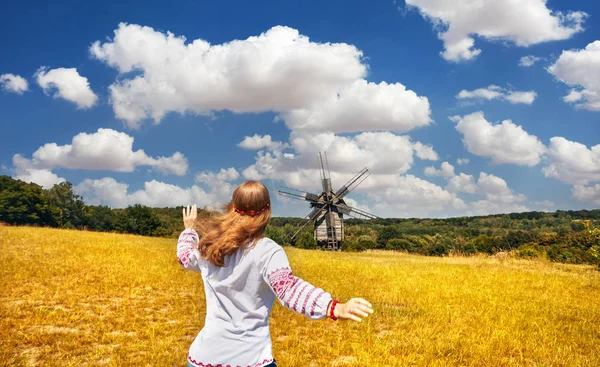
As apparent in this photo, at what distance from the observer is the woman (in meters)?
2.76

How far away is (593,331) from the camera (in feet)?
31.4

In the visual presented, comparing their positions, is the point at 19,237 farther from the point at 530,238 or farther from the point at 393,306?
the point at 530,238

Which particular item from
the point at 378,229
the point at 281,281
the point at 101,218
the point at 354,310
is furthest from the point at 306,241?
the point at 354,310

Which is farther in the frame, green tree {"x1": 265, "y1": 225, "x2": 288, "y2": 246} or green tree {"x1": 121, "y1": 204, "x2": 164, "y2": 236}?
green tree {"x1": 121, "y1": 204, "x2": 164, "y2": 236}

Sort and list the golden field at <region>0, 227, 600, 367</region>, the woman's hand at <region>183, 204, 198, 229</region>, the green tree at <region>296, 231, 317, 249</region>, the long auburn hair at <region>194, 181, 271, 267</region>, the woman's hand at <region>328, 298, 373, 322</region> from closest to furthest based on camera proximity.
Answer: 1. the woman's hand at <region>328, 298, 373, 322</region>
2. the long auburn hair at <region>194, 181, 271, 267</region>
3. the woman's hand at <region>183, 204, 198, 229</region>
4. the golden field at <region>0, 227, 600, 367</region>
5. the green tree at <region>296, 231, 317, 249</region>

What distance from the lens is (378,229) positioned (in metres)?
70.0

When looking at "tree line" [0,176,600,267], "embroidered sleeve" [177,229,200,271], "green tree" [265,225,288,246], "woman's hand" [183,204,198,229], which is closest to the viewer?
"embroidered sleeve" [177,229,200,271]

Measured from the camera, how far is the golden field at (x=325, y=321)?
734 centimetres

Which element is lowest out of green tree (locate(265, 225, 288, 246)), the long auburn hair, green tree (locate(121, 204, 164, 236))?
green tree (locate(265, 225, 288, 246))

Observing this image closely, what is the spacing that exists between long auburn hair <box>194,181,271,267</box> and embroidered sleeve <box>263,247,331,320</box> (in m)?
0.25

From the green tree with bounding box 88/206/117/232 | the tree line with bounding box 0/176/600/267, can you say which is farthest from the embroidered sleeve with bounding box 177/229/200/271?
the green tree with bounding box 88/206/117/232

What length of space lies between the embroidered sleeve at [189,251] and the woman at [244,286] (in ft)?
0.40

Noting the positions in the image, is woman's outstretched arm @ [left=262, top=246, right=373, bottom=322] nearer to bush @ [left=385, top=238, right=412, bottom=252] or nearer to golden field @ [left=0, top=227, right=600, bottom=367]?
golden field @ [left=0, top=227, right=600, bottom=367]

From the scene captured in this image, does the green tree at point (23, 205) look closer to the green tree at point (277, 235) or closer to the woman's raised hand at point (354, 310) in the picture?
the green tree at point (277, 235)
